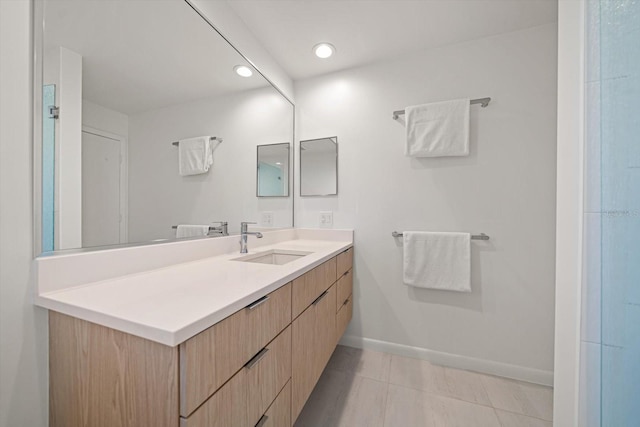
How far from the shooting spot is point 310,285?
108cm

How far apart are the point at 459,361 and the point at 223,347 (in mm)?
1756

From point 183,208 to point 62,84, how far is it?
59cm

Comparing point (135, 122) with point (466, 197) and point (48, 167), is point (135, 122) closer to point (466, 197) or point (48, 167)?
point (48, 167)

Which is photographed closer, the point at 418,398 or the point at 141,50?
the point at 141,50

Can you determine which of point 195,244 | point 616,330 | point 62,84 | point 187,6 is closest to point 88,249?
point 195,244

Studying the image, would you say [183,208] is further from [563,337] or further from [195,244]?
[563,337]

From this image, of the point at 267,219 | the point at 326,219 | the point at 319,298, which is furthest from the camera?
the point at 326,219

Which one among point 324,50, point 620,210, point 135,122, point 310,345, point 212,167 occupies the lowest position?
point 310,345

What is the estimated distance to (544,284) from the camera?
147cm

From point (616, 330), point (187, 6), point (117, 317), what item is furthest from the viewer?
point (187, 6)

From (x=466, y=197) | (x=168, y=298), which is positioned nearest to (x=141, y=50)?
(x=168, y=298)

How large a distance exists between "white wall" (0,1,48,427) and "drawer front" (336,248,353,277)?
127 cm

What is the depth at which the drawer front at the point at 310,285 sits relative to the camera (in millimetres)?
936

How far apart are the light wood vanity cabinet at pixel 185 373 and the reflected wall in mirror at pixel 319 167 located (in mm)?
1173
